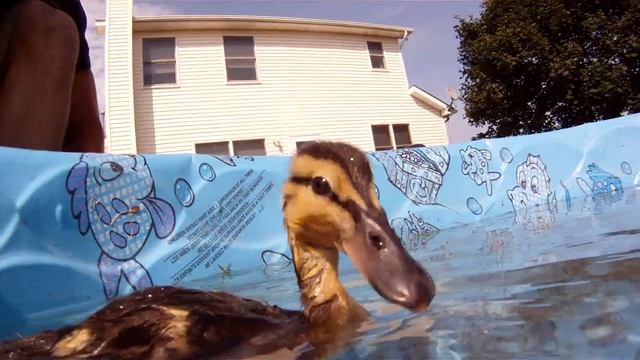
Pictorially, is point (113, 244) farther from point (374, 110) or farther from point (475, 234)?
point (374, 110)

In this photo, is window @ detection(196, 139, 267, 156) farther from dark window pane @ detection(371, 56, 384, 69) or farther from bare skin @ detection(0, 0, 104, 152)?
bare skin @ detection(0, 0, 104, 152)

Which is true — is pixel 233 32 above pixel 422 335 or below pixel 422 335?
above

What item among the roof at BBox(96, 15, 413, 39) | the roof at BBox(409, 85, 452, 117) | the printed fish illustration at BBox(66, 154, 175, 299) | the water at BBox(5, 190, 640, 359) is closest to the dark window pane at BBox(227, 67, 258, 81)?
the roof at BBox(96, 15, 413, 39)

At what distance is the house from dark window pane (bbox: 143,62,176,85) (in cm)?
3

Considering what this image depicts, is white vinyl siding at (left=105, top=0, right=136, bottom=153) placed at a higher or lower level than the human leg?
higher

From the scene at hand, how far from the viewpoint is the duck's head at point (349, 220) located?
2006 mm

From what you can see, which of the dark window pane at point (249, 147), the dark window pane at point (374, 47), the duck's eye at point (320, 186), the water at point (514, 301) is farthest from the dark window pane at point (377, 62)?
the duck's eye at point (320, 186)

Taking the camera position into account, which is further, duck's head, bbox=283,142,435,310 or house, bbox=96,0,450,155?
house, bbox=96,0,450,155

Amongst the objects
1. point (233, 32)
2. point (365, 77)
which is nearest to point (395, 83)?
point (365, 77)

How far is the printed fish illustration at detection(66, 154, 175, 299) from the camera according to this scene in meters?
4.12

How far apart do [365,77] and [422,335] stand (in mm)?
17561

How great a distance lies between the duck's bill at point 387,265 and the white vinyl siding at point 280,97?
1403cm

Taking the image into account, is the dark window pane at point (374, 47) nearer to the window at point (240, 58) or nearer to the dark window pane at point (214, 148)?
the window at point (240, 58)

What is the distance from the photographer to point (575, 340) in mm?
1531
